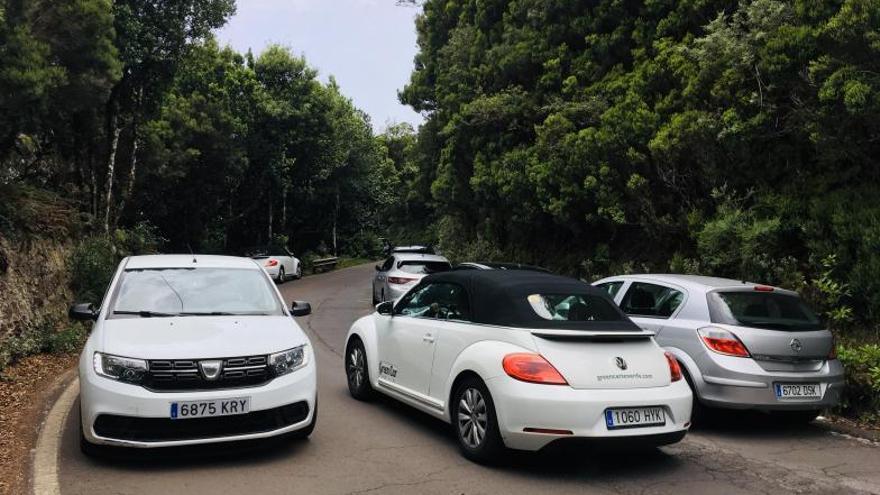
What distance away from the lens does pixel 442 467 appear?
18.0ft

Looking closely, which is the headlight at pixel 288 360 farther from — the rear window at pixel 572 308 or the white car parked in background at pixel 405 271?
the white car parked in background at pixel 405 271

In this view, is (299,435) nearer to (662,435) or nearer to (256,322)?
(256,322)

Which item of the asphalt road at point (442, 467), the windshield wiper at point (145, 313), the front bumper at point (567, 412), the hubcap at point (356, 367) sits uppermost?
the windshield wiper at point (145, 313)

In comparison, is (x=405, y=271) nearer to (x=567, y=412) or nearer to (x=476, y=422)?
(x=476, y=422)

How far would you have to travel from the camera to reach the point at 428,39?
25.1 metres

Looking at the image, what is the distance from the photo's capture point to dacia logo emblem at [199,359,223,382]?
5230 mm

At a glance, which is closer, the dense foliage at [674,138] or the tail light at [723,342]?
the tail light at [723,342]

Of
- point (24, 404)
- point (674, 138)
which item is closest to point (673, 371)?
point (24, 404)

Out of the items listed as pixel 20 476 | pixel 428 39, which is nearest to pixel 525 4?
pixel 428 39

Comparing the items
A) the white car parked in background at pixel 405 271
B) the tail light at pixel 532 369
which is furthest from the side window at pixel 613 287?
the white car parked in background at pixel 405 271

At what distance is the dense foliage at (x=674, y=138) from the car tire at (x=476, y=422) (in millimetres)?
5608

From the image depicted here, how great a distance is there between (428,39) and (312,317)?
12825mm

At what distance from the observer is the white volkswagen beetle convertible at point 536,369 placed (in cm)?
512

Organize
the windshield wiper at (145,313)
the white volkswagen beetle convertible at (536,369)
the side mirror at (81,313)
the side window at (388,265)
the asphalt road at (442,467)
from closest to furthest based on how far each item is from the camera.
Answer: the asphalt road at (442,467) → the white volkswagen beetle convertible at (536,369) → the windshield wiper at (145,313) → the side mirror at (81,313) → the side window at (388,265)
